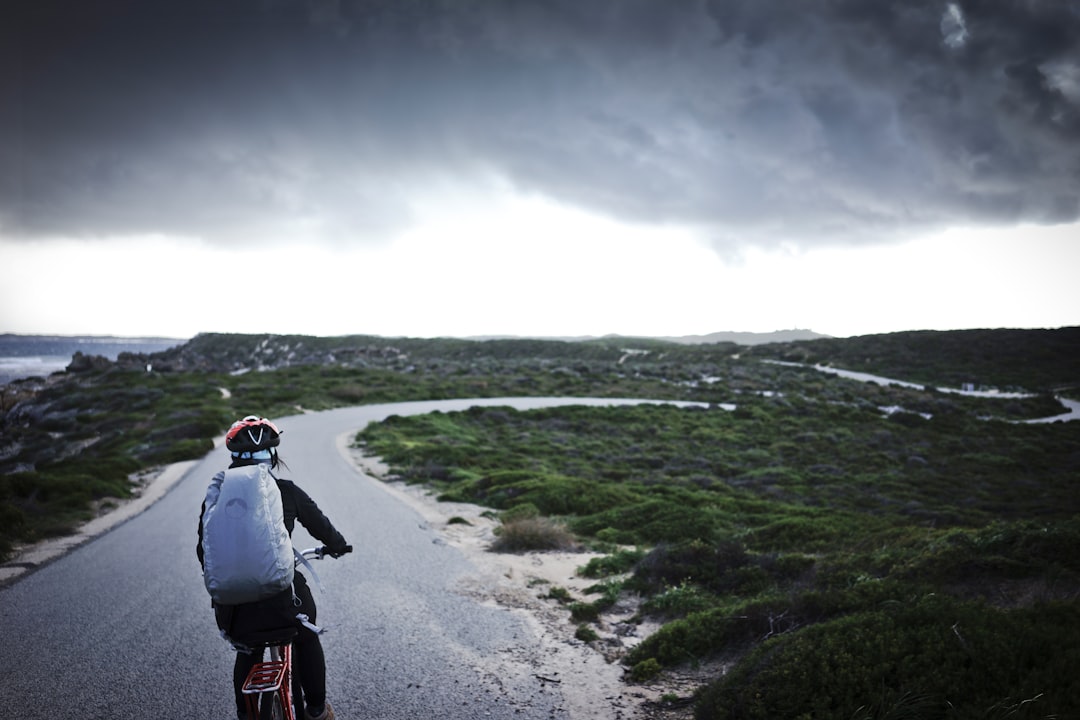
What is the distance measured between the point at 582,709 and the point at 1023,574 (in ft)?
16.3

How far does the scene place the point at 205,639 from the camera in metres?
6.50

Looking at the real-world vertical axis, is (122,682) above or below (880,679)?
below

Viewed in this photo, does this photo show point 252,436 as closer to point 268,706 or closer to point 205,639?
point 268,706

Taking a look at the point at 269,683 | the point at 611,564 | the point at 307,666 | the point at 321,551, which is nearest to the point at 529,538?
the point at 611,564

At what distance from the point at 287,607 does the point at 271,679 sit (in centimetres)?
41

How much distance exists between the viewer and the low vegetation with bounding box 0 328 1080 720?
4496 mm

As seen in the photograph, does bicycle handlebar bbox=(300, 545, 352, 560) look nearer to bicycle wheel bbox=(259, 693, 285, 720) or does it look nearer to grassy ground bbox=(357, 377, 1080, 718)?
bicycle wheel bbox=(259, 693, 285, 720)

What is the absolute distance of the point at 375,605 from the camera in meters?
7.70

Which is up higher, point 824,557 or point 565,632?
point 824,557

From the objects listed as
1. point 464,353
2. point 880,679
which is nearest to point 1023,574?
point 880,679

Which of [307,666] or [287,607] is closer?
[287,607]

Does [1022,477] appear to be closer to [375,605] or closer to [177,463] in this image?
[375,605]

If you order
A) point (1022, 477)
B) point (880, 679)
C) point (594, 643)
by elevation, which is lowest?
point (1022, 477)

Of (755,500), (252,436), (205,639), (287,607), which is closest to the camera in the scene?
(287,607)
